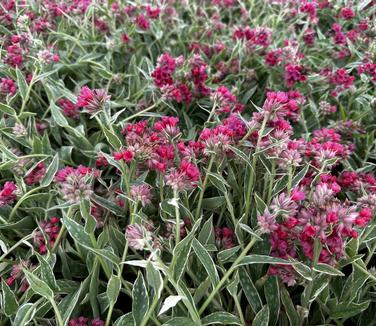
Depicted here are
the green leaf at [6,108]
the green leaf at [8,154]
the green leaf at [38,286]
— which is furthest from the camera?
the green leaf at [6,108]

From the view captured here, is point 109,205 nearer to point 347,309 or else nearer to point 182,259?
point 182,259

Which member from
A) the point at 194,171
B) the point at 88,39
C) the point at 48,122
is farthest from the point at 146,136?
the point at 88,39

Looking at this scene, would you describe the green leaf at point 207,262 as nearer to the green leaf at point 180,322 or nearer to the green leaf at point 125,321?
the green leaf at point 180,322

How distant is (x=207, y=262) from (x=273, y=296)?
0.82ft

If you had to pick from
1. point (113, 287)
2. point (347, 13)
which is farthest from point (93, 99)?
point (347, 13)

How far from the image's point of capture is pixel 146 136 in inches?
51.9

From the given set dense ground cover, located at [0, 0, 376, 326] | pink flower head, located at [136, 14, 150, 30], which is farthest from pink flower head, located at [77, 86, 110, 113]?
pink flower head, located at [136, 14, 150, 30]

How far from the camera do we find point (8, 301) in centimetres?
127

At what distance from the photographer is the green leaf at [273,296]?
1307mm

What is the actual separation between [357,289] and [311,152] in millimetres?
402

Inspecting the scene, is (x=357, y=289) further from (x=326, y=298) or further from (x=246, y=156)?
(x=246, y=156)

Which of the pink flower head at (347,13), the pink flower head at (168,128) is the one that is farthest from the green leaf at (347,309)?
the pink flower head at (347,13)

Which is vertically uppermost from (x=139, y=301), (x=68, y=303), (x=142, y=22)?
(x=142, y=22)

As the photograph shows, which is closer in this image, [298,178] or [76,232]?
[76,232]
